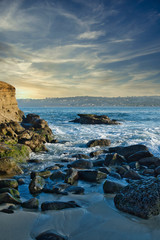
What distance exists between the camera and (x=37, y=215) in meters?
3.41

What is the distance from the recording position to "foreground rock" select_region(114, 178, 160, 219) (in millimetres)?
3376

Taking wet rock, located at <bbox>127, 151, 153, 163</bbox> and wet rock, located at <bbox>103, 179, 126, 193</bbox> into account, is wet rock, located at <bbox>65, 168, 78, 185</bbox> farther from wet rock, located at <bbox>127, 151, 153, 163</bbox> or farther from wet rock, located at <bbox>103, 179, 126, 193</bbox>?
wet rock, located at <bbox>127, 151, 153, 163</bbox>

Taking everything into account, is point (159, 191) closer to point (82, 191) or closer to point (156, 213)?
point (156, 213)

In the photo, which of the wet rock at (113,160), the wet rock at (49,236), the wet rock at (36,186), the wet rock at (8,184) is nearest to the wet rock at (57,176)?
the wet rock at (36,186)

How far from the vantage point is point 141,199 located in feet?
11.6

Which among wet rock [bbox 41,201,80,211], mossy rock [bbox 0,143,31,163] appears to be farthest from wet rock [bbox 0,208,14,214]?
mossy rock [bbox 0,143,31,163]

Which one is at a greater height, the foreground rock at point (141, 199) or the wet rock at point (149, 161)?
the foreground rock at point (141, 199)

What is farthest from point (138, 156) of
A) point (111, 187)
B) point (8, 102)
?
point (8, 102)

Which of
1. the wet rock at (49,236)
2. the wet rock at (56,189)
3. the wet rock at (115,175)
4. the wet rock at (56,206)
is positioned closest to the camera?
the wet rock at (49,236)

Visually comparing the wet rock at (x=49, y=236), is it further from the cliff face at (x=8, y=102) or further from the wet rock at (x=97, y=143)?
the cliff face at (x=8, y=102)

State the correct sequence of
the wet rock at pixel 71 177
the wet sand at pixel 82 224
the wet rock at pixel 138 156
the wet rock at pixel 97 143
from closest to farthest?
the wet sand at pixel 82 224
the wet rock at pixel 71 177
the wet rock at pixel 138 156
the wet rock at pixel 97 143

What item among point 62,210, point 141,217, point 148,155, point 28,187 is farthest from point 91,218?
point 148,155

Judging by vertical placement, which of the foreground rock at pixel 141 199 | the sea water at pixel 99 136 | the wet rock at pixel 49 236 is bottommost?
the sea water at pixel 99 136

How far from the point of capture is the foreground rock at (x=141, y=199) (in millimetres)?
3376
